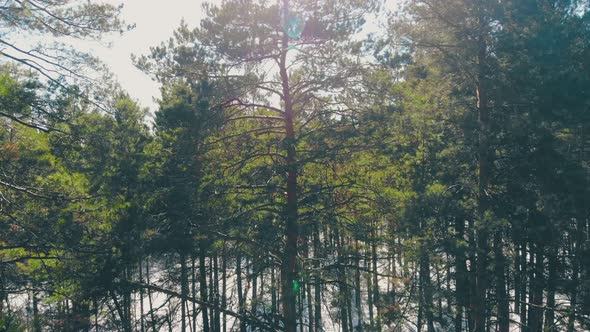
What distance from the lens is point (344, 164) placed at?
416 inches

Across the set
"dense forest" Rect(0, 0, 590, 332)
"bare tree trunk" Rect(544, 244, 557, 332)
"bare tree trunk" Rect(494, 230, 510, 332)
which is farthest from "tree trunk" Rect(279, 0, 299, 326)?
"bare tree trunk" Rect(544, 244, 557, 332)

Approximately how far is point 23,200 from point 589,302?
12211 mm

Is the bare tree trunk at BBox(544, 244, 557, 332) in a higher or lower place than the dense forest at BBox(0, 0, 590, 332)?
lower

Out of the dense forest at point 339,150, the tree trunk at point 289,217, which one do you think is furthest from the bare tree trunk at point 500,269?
the tree trunk at point 289,217

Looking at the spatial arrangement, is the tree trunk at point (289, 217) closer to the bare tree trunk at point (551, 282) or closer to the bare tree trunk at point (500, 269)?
the bare tree trunk at point (500, 269)

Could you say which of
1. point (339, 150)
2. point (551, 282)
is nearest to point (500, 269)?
point (551, 282)

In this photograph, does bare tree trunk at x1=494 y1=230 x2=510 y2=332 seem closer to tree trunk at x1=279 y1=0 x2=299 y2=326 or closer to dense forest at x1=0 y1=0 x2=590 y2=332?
dense forest at x1=0 y1=0 x2=590 y2=332

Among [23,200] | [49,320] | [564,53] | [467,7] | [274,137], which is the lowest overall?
[49,320]

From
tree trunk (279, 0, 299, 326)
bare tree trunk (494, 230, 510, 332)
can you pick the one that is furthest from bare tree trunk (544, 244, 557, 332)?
tree trunk (279, 0, 299, 326)

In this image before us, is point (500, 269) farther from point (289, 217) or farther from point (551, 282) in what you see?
A: point (289, 217)

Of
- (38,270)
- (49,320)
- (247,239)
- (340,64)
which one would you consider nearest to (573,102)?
(340,64)

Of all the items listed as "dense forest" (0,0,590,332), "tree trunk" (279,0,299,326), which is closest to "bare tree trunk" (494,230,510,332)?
"dense forest" (0,0,590,332)

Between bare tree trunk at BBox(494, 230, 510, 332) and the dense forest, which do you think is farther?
bare tree trunk at BBox(494, 230, 510, 332)

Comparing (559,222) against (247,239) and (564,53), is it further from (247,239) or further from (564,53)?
(247,239)
